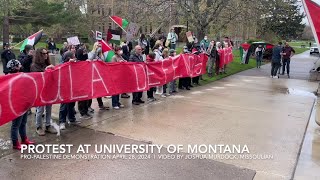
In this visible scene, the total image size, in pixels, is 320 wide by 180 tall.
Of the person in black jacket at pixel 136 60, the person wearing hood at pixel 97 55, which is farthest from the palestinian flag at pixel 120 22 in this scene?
the person wearing hood at pixel 97 55

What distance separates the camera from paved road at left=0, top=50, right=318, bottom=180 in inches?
191

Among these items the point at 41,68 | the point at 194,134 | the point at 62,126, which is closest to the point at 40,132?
the point at 62,126

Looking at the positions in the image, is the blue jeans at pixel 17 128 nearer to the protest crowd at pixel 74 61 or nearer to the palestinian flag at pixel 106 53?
the protest crowd at pixel 74 61

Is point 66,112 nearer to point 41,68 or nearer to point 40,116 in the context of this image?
point 40,116

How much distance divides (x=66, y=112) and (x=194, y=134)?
2.62 metres

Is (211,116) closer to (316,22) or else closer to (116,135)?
(116,135)

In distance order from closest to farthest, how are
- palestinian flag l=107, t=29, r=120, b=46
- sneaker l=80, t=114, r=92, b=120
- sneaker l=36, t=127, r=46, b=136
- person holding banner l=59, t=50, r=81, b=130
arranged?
sneaker l=36, t=127, r=46, b=136, person holding banner l=59, t=50, r=81, b=130, sneaker l=80, t=114, r=92, b=120, palestinian flag l=107, t=29, r=120, b=46

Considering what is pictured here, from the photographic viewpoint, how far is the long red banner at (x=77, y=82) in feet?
17.5

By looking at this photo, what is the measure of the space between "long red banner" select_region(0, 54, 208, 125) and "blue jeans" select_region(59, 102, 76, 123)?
0.70ft

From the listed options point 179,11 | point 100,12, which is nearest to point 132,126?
point 179,11

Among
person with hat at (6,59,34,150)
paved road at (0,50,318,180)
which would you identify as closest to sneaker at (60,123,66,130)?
paved road at (0,50,318,180)

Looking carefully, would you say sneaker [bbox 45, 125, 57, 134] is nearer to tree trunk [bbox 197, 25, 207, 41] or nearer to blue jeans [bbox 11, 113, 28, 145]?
blue jeans [bbox 11, 113, 28, 145]

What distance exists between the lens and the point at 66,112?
22.6 feet

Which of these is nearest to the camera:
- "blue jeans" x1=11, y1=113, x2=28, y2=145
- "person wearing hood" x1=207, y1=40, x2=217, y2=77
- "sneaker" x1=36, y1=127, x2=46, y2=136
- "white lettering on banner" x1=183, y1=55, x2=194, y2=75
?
"blue jeans" x1=11, y1=113, x2=28, y2=145
